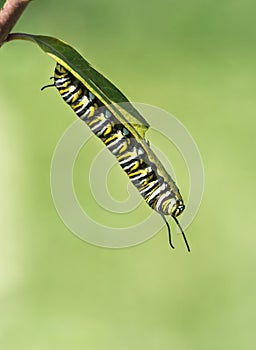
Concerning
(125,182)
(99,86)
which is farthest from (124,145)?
(125,182)

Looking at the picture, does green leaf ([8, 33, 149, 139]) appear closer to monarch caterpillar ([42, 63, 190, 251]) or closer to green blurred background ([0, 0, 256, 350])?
monarch caterpillar ([42, 63, 190, 251])

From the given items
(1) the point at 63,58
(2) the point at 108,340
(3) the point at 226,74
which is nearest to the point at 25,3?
(1) the point at 63,58

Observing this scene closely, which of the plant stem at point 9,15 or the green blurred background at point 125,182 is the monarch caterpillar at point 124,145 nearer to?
the plant stem at point 9,15

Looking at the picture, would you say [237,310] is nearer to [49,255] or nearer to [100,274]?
[100,274]

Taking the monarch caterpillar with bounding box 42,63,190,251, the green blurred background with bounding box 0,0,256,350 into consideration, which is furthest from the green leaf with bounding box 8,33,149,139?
the green blurred background with bounding box 0,0,256,350

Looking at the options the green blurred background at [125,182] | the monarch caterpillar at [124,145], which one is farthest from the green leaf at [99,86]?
the green blurred background at [125,182]

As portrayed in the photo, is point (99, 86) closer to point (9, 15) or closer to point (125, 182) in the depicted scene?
point (9, 15)

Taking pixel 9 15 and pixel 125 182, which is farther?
pixel 125 182
